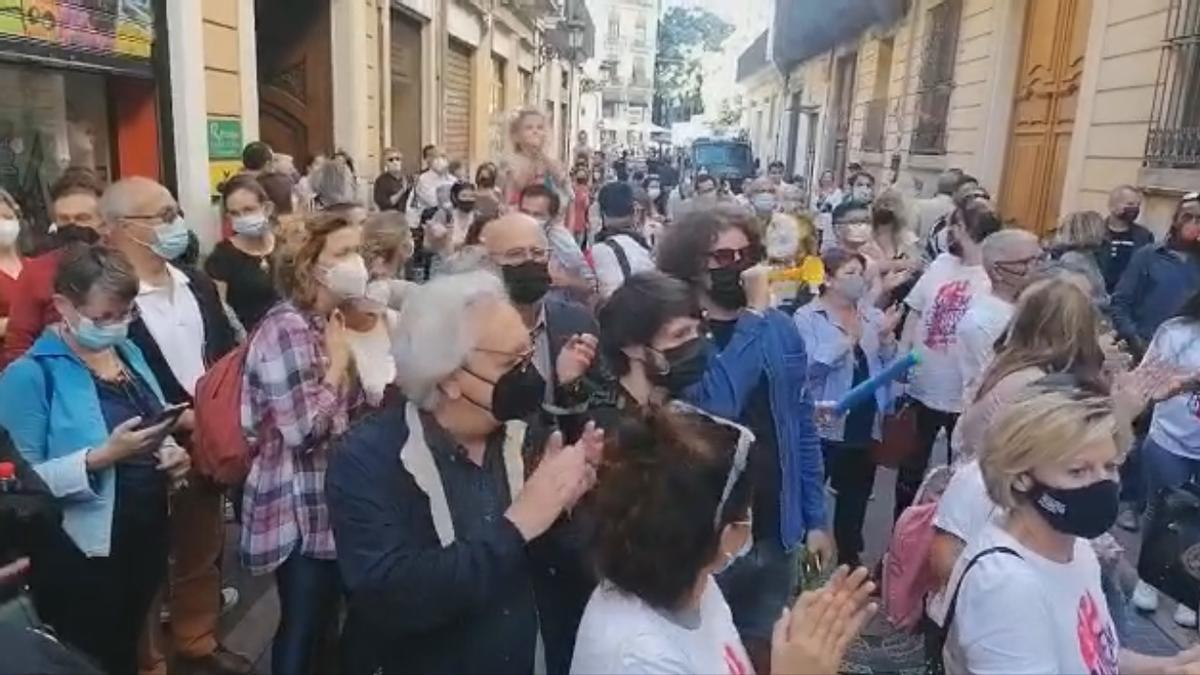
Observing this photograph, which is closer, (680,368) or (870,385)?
(680,368)

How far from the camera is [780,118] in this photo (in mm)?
38281

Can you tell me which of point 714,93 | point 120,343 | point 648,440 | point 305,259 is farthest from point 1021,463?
point 714,93

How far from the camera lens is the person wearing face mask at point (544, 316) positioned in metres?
2.57

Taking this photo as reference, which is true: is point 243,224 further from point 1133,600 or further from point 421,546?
point 1133,600

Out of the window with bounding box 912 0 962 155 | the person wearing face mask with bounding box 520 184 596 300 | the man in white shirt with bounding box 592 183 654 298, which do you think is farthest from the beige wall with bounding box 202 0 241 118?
the window with bounding box 912 0 962 155

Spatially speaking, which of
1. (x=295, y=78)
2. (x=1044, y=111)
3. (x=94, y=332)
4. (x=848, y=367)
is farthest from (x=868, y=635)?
(x=1044, y=111)

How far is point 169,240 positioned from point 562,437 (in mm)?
2034

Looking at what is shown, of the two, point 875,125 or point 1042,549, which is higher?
point 875,125

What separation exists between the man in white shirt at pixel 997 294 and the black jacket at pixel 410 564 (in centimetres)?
269

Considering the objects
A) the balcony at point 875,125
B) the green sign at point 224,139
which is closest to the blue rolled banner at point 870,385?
the green sign at point 224,139

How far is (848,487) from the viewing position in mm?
4504

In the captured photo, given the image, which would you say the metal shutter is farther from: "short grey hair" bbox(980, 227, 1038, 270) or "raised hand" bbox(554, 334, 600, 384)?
"raised hand" bbox(554, 334, 600, 384)

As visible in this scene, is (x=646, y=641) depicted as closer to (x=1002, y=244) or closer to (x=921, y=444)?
(x=1002, y=244)

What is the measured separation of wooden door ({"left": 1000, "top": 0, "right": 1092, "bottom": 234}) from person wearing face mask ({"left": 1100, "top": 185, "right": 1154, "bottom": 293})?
150 inches
